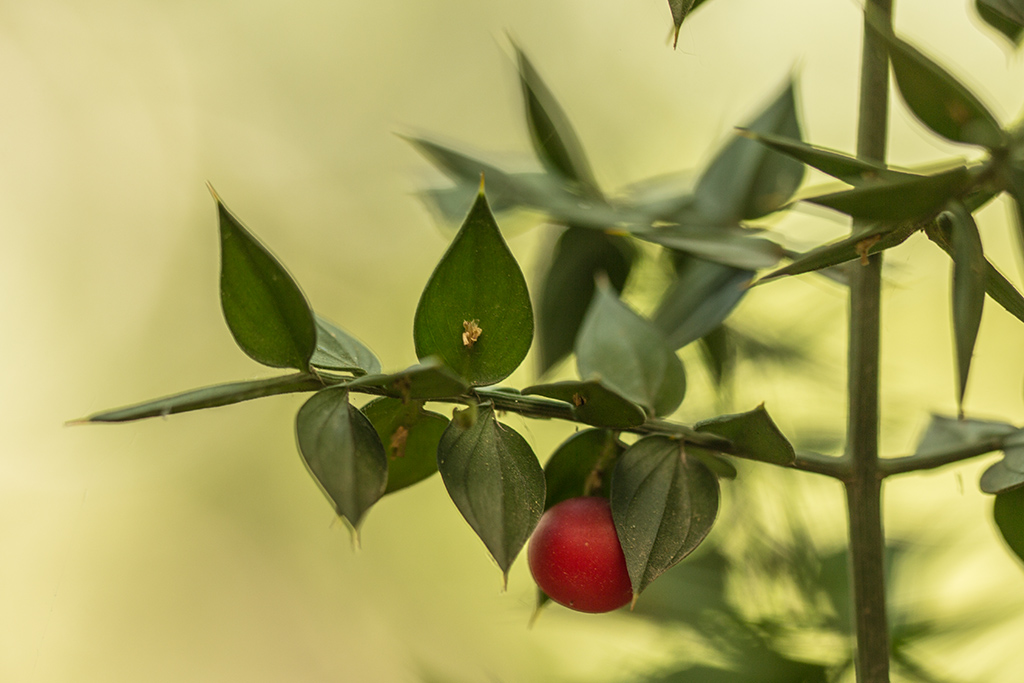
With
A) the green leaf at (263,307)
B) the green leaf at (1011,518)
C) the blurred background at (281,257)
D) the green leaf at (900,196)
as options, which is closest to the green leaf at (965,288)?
the green leaf at (900,196)

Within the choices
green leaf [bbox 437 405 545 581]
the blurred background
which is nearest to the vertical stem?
green leaf [bbox 437 405 545 581]

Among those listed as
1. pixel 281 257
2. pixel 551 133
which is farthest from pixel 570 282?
pixel 281 257

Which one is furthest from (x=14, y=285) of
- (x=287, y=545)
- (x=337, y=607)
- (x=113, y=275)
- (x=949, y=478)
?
(x=949, y=478)

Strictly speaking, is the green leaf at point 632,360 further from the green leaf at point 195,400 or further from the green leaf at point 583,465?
the green leaf at point 195,400

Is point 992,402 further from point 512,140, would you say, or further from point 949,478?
point 512,140

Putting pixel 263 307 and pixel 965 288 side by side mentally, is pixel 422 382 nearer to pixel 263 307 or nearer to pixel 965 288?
pixel 263 307
